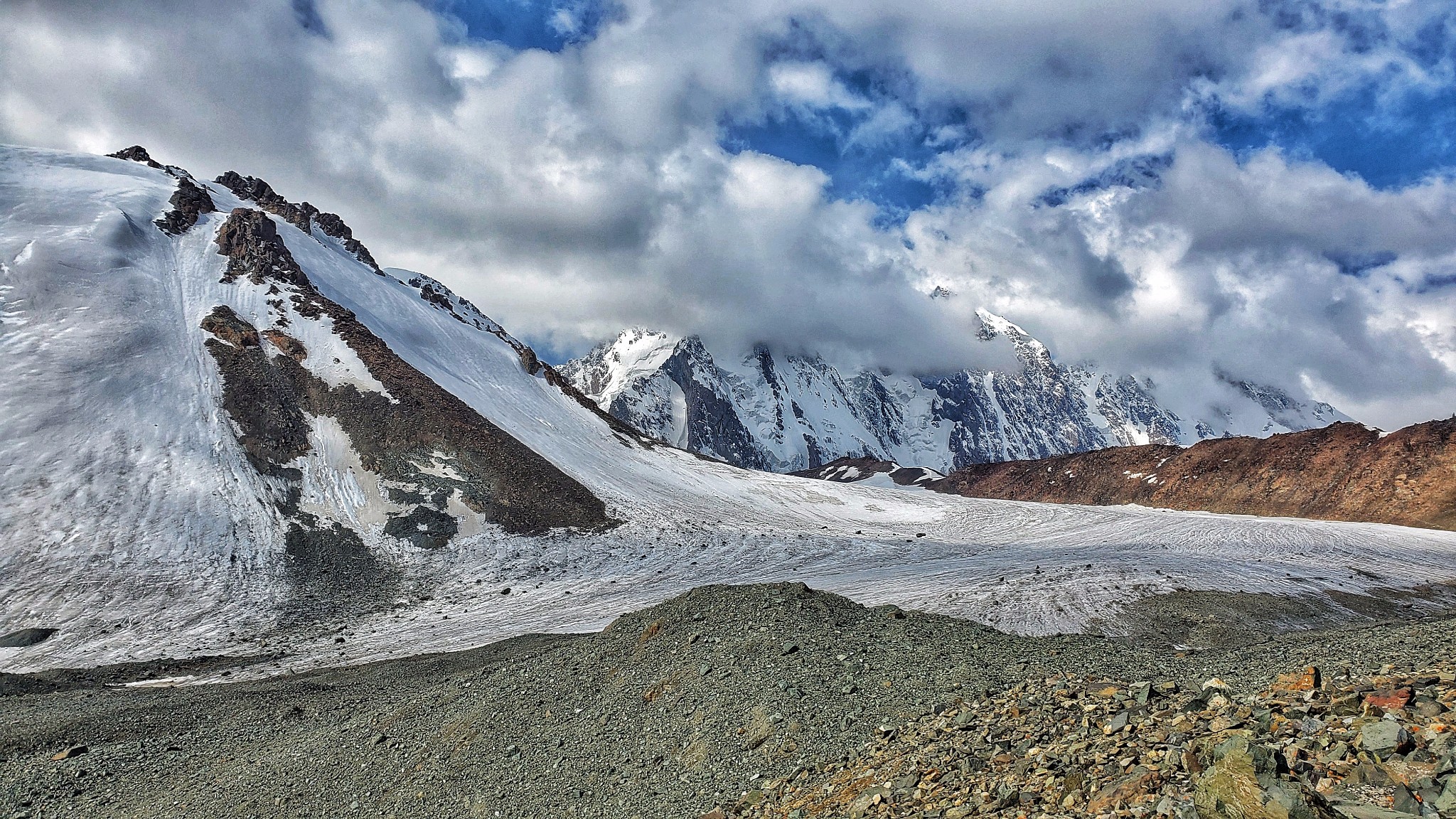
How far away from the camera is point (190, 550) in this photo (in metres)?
37.8

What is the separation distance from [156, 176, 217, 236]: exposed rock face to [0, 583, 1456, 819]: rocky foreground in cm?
7372

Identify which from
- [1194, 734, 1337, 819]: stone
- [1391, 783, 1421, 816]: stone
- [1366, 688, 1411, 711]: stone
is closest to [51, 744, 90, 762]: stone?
[1194, 734, 1337, 819]: stone

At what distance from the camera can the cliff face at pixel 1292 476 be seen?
6781 centimetres

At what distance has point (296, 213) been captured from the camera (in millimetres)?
111125

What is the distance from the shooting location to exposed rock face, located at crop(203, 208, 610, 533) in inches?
1957

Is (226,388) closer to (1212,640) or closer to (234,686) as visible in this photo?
(234,686)

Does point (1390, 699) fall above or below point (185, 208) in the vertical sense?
below

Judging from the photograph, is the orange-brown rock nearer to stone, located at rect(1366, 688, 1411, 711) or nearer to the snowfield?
stone, located at rect(1366, 688, 1411, 711)

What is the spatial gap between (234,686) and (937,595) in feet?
85.8

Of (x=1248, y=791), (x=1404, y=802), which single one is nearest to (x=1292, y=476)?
(x=1404, y=802)

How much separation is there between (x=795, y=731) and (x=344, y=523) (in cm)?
4276

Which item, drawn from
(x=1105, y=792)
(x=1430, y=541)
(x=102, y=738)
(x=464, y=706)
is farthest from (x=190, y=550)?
(x=1430, y=541)

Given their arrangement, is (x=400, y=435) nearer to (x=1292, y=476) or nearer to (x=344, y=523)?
(x=344, y=523)

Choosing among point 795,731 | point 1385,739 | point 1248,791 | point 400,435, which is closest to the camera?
point 1248,791
